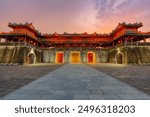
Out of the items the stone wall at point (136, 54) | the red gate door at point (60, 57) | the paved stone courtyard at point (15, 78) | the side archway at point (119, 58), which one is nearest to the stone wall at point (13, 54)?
the red gate door at point (60, 57)

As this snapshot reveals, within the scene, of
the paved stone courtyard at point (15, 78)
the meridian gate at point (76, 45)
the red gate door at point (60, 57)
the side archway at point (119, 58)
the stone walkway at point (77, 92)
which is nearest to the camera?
the stone walkway at point (77, 92)

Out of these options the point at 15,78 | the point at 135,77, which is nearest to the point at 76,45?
the point at 135,77

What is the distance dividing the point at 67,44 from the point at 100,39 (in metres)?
10.5

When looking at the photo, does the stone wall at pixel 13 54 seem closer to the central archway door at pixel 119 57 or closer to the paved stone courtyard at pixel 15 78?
the paved stone courtyard at pixel 15 78

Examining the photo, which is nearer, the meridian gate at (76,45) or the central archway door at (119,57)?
the meridian gate at (76,45)

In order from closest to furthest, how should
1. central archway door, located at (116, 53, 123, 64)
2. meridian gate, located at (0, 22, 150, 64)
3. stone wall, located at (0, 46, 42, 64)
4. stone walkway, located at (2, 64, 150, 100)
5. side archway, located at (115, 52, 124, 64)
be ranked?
1. stone walkway, located at (2, 64, 150, 100)
2. stone wall, located at (0, 46, 42, 64)
3. meridian gate, located at (0, 22, 150, 64)
4. side archway, located at (115, 52, 124, 64)
5. central archway door, located at (116, 53, 123, 64)

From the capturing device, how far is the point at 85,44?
37.2 metres

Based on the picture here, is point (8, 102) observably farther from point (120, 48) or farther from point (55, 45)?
point (55, 45)

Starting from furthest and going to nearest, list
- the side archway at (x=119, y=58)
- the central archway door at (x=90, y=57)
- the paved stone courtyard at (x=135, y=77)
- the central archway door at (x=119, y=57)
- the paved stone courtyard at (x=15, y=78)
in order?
the central archway door at (x=90, y=57) → the central archway door at (x=119, y=57) → the side archway at (x=119, y=58) → the paved stone courtyard at (x=135, y=77) → the paved stone courtyard at (x=15, y=78)

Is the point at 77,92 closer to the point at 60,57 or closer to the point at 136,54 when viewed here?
the point at 136,54

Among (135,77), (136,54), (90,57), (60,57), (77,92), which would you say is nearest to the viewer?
(77,92)

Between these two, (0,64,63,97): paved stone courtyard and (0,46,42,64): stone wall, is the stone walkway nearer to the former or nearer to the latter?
(0,64,63,97): paved stone courtyard

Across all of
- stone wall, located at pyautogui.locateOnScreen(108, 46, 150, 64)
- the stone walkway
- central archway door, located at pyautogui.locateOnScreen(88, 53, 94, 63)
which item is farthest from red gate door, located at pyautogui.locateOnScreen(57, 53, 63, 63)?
the stone walkway

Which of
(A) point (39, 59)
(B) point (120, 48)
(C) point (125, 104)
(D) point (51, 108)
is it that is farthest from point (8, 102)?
(A) point (39, 59)
